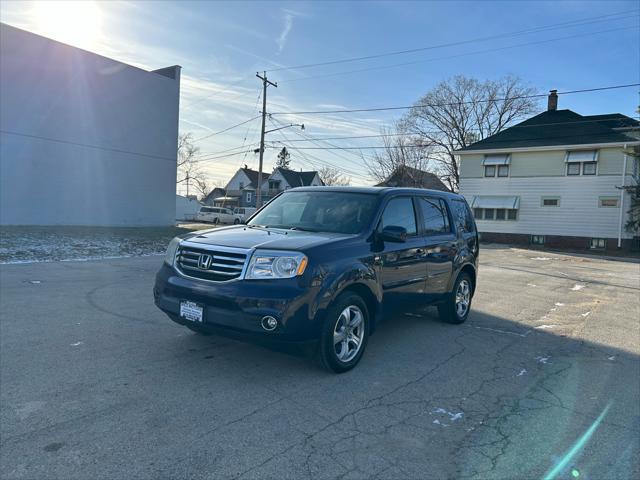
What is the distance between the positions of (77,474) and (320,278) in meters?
2.21

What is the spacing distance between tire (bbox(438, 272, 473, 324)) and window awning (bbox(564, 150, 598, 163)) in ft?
85.0

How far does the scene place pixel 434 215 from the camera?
613 cm

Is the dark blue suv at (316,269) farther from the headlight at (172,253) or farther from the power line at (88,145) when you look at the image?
the power line at (88,145)

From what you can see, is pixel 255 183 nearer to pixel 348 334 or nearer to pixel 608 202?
pixel 608 202

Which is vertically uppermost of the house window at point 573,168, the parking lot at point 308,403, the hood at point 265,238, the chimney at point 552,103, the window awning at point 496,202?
the chimney at point 552,103

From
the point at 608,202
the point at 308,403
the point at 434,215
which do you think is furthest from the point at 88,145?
the point at 608,202

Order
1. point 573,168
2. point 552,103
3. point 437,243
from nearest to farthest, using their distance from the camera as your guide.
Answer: point 437,243 < point 573,168 < point 552,103

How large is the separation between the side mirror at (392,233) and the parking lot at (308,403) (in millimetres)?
1320

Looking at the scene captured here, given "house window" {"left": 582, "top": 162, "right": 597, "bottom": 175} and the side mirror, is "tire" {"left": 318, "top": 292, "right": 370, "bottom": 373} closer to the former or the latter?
the side mirror

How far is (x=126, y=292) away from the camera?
8133 millimetres

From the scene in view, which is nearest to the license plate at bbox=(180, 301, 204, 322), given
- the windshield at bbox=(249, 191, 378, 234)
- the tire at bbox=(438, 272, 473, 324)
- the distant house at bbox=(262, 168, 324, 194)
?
the windshield at bbox=(249, 191, 378, 234)

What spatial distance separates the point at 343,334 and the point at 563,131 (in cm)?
3174

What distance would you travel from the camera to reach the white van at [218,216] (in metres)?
43.6

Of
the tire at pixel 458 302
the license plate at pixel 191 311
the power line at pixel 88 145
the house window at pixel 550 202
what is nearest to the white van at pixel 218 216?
the power line at pixel 88 145
